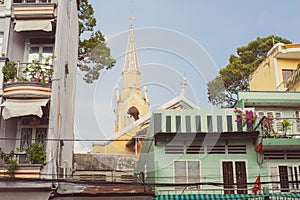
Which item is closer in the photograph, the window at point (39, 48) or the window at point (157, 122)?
the window at point (39, 48)

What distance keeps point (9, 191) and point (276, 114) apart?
11149mm

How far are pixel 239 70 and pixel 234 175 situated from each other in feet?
46.3

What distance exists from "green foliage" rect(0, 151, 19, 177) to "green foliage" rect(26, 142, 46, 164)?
46cm

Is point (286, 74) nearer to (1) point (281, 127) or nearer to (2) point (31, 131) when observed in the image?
(1) point (281, 127)

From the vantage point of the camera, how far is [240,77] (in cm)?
2894

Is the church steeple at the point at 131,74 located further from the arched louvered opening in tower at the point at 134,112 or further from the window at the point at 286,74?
the window at the point at 286,74

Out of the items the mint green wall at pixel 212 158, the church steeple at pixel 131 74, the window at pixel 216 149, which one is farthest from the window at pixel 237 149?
the church steeple at pixel 131 74

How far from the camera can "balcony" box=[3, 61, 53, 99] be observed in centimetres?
1434

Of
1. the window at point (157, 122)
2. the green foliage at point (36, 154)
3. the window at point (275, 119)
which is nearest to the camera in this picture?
the green foliage at point (36, 154)

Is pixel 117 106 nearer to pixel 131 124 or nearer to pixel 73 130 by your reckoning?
pixel 131 124

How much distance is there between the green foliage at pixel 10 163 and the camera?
13328 millimetres

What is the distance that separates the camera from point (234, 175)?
16062 millimetres

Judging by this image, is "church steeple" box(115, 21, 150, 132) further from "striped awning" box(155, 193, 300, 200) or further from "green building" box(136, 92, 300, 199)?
"striped awning" box(155, 193, 300, 200)

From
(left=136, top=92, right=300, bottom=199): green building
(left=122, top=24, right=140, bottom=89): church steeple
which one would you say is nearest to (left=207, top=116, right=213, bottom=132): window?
(left=136, top=92, right=300, bottom=199): green building
